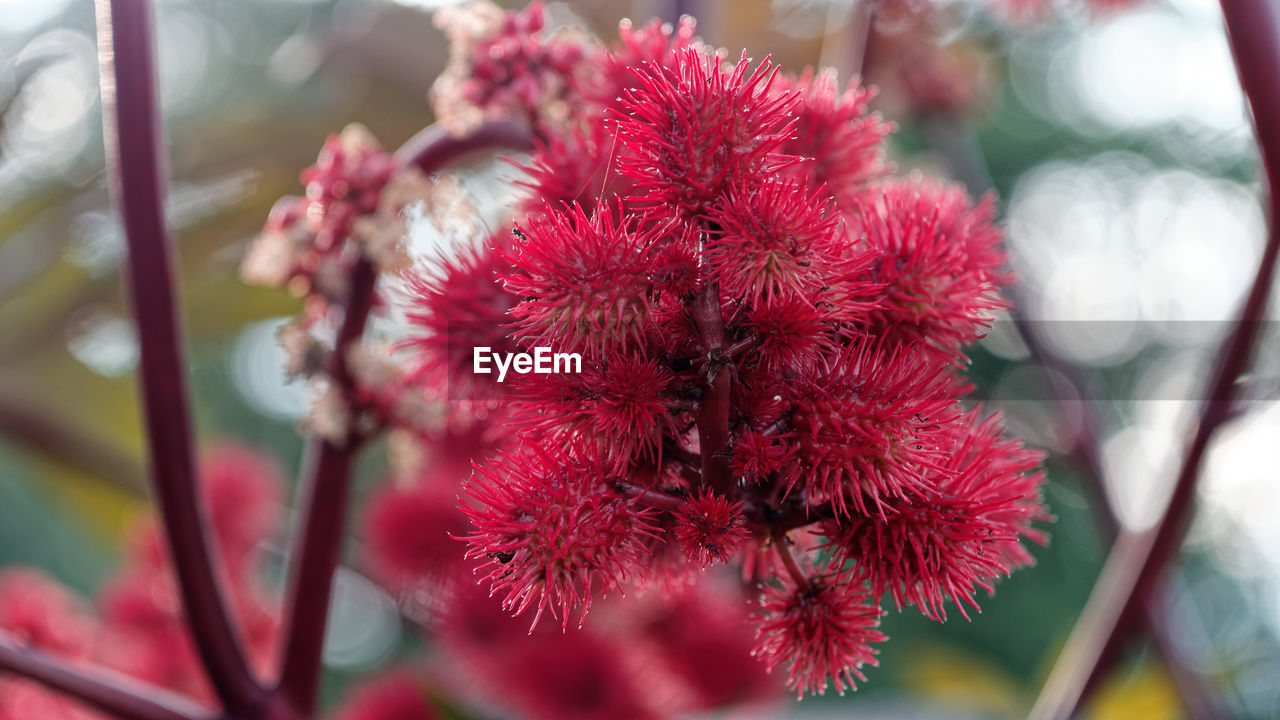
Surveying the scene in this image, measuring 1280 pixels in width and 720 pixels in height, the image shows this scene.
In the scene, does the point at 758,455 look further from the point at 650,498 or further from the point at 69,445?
the point at 69,445

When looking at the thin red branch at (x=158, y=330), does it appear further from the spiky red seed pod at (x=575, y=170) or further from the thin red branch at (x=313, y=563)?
the spiky red seed pod at (x=575, y=170)

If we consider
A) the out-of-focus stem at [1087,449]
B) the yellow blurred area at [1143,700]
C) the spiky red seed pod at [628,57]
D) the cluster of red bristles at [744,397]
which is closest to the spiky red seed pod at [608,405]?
the cluster of red bristles at [744,397]

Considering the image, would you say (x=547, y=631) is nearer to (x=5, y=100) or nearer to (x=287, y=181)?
(x=287, y=181)

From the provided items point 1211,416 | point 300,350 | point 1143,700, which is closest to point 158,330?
point 300,350

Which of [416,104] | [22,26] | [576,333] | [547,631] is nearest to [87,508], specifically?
[22,26]

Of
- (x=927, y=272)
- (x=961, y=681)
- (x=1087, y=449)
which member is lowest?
(x=961, y=681)

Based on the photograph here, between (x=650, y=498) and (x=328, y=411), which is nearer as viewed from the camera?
(x=650, y=498)

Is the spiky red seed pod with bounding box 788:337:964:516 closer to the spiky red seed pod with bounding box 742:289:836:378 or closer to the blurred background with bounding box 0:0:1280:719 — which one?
the spiky red seed pod with bounding box 742:289:836:378
